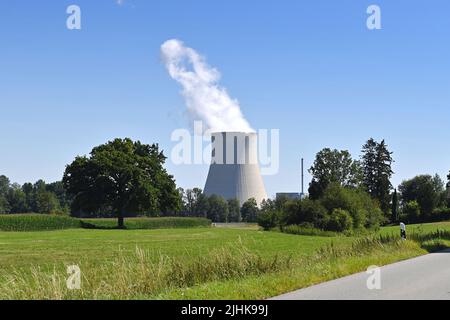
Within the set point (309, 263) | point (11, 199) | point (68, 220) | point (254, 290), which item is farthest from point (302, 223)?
point (11, 199)

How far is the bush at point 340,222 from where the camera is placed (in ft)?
200

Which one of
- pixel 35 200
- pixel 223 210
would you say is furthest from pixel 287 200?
pixel 35 200

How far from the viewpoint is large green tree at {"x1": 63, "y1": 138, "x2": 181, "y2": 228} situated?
73.1 meters

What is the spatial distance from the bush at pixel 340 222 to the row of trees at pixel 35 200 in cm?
5270

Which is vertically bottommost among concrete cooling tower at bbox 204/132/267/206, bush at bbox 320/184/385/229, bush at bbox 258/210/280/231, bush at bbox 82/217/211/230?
bush at bbox 82/217/211/230

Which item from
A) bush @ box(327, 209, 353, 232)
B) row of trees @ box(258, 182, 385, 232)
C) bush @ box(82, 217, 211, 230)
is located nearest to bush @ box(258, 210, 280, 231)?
row of trees @ box(258, 182, 385, 232)

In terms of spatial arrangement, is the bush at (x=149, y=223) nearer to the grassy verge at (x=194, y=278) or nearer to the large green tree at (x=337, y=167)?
the large green tree at (x=337, y=167)

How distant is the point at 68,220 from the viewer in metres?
72.9

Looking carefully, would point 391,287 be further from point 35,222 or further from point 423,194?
point 423,194

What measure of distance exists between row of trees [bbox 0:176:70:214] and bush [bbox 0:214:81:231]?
1043 inches

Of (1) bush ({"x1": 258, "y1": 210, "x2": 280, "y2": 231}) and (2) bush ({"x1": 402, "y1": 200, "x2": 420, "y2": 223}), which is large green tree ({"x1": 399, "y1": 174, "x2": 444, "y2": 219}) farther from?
(1) bush ({"x1": 258, "y1": 210, "x2": 280, "y2": 231})

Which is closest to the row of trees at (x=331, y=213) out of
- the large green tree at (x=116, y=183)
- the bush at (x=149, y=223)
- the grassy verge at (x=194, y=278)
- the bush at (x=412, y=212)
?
the large green tree at (x=116, y=183)
